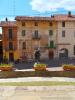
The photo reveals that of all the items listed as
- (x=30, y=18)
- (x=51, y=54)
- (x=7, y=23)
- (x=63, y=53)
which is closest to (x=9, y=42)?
(x=7, y=23)

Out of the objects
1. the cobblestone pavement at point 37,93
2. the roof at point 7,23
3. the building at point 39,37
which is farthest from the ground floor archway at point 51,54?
the cobblestone pavement at point 37,93

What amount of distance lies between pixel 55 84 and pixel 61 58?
50.7m

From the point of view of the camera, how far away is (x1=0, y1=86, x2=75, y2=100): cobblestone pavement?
22.7m

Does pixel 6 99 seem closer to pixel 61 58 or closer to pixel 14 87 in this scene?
pixel 14 87

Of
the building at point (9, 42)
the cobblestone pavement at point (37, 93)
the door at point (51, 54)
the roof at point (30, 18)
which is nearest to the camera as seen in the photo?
the cobblestone pavement at point (37, 93)

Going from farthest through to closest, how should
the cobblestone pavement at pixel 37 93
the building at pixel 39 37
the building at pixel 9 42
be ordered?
1. the building at pixel 39 37
2. the building at pixel 9 42
3. the cobblestone pavement at pixel 37 93

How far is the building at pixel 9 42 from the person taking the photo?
78.7 m

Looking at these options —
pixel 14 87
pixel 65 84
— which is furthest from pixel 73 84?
pixel 14 87

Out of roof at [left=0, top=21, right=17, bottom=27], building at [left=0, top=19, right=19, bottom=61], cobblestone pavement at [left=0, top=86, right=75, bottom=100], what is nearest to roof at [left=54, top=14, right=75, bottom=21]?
roof at [left=0, top=21, right=17, bottom=27]

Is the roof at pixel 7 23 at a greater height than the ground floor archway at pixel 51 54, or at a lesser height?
greater

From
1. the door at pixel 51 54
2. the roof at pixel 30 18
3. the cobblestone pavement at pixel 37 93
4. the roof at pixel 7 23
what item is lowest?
the door at pixel 51 54

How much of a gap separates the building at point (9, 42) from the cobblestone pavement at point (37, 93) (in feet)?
171

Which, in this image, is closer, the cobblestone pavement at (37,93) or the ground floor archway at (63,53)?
the cobblestone pavement at (37,93)

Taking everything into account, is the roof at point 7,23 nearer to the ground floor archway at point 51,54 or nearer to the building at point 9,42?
the building at point 9,42
